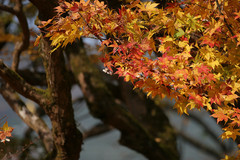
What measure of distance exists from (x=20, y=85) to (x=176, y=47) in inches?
79.1

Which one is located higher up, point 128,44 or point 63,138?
point 128,44

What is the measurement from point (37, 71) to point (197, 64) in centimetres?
516

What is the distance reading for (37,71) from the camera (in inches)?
262

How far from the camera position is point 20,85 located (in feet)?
11.1

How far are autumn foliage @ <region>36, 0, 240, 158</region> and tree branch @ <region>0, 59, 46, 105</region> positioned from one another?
120 cm

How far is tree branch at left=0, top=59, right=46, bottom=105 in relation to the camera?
3200 mm

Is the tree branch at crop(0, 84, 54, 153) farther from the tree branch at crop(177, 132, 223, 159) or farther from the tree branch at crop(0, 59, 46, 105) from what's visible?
the tree branch at crop(177, 132, 223, 159)

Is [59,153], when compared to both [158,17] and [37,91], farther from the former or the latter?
[158,17]

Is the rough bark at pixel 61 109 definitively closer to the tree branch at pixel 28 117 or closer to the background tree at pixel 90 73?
the background tree at pixel 90 73

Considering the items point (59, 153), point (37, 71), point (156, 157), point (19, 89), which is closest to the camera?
point (19, 89)

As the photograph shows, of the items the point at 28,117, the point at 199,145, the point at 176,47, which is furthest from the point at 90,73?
the point at 199,145

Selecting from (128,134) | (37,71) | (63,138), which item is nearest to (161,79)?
(63,138)

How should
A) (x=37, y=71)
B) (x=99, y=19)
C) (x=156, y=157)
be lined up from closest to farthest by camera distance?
(x=99, y=19) < (x=156, y=157) < (x=37, y=71)

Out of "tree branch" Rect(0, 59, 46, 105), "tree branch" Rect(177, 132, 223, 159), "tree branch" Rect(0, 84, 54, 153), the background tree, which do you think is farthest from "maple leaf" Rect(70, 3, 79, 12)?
"tree branch" Rect(177, 132, 223, 159)
